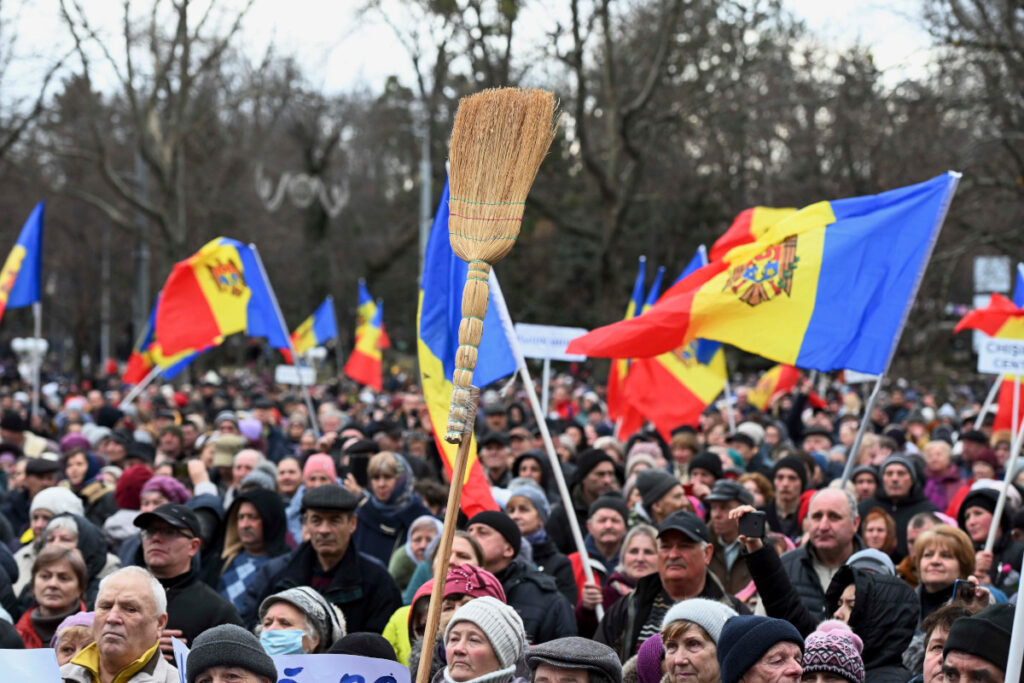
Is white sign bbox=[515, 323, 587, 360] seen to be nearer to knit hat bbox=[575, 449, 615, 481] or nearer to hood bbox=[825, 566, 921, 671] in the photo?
knit hat bbox=[575, 449, 615, 481]

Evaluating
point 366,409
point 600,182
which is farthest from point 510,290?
point 366,409

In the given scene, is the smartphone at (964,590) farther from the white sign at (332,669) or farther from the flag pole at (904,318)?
the white sign at (332,669)

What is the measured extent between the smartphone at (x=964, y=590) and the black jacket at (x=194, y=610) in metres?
2.96

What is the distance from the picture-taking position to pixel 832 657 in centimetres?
446

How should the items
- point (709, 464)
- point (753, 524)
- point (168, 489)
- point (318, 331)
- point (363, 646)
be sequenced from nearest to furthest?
point (363, 646), point (753, 524), point (168, 489), point (709, 464), point (318, 331)

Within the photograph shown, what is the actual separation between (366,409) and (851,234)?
15310 mm

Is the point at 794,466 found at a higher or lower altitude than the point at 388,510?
higher

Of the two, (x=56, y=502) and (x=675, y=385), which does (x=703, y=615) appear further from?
(x=675, y=385)

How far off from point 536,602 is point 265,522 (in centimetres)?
196

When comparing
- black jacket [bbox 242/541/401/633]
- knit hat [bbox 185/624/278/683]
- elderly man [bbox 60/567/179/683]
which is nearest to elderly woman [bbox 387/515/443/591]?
black jacket [bbox 242/541/401/633]

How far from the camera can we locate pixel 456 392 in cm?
412

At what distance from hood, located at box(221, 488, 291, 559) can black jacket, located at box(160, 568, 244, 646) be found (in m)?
1.27

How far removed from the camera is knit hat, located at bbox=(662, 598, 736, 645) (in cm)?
480

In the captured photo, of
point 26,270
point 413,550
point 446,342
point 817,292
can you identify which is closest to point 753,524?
point 446,342
